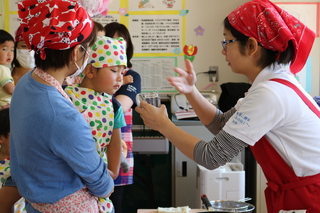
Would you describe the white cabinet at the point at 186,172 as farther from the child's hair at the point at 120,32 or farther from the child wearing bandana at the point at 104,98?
the child wearing bandana at the point at 104,98

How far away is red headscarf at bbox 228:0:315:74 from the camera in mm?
1463

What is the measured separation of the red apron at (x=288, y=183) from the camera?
142cm

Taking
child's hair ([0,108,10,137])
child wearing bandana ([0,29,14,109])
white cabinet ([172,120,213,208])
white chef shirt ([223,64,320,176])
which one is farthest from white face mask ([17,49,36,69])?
white chef shirt ([223,64,320,176])

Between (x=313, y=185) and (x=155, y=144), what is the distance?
7.69 ft

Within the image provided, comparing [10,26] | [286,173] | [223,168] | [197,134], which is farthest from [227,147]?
[10,26]

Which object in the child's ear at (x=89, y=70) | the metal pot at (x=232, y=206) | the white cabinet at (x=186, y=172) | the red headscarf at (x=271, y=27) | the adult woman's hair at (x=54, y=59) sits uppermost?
the red headscarf at (x=271, y=27)

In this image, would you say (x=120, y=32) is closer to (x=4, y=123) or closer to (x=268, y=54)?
(x=4, y=123)

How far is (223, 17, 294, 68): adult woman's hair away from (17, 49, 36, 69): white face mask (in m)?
2.02

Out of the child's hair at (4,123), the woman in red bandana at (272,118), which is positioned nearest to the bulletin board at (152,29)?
the child's hair at (4,123)

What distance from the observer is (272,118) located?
54.4 inches

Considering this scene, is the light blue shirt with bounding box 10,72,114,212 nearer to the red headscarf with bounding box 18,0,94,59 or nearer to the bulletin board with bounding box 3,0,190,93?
the red headscarf with bounding box 18,0,94,59

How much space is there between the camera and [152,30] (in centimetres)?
418

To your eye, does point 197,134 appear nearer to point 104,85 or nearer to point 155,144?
Answer: point 155,144

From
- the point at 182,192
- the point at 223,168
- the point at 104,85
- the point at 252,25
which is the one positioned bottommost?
the point at 182,192
